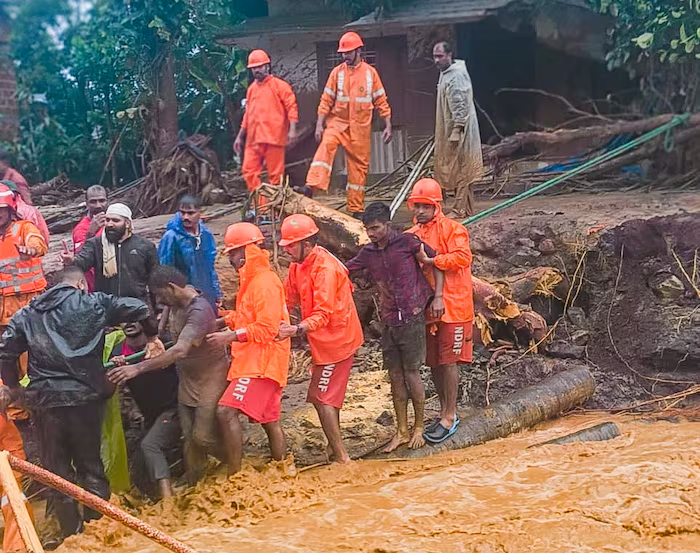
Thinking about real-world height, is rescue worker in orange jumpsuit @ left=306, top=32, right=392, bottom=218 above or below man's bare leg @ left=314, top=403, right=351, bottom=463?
above

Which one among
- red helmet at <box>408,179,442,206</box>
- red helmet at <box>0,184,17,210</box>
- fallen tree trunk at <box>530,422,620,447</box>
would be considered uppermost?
red helmet at <box>0,184,17,210</box>

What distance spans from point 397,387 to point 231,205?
20.5 ft

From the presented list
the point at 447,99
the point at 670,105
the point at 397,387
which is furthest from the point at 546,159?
the point at 397,387

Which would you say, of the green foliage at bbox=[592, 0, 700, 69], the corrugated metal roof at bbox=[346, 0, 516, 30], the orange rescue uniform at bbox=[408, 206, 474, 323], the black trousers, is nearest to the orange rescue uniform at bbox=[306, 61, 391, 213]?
the orange rescue uniform at bbox=[408, 206, 474, 323]

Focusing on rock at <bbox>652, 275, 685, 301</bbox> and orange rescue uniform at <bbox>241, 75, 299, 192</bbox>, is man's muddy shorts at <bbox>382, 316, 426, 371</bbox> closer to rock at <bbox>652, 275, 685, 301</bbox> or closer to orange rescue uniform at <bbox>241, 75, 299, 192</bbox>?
rock at <bbox>652, 275, 685, 301</bbox>

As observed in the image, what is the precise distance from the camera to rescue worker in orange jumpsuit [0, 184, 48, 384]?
6.68m

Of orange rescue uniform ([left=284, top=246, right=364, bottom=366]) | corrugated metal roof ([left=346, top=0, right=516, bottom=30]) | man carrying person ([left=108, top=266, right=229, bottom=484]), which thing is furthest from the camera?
corrugated metal roof ([left=346, top=0, right=516, bottom=30])

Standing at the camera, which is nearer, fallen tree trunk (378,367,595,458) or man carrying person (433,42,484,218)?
fallen tree trunk (378,367,595,458)

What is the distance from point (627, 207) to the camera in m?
10.0

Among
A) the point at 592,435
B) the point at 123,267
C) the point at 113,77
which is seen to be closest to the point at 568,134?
the point at 592,435

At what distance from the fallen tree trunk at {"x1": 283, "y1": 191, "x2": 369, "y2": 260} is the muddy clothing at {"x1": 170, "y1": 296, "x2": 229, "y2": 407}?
268 cm

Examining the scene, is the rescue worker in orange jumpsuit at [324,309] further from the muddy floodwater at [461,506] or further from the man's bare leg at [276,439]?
the muddy floodwater at [461,506]

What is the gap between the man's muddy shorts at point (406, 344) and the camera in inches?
253

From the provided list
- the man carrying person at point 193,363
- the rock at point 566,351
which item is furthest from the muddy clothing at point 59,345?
the rock at point 566,351
